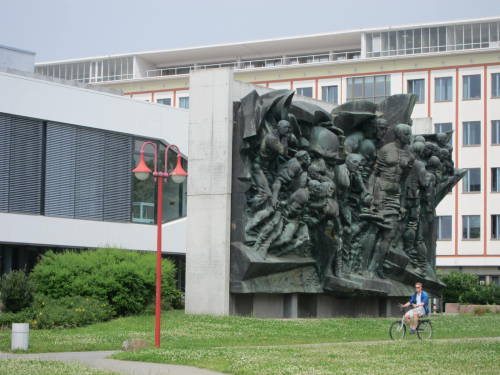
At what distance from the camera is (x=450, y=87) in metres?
66.1

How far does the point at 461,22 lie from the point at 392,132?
36.9 m

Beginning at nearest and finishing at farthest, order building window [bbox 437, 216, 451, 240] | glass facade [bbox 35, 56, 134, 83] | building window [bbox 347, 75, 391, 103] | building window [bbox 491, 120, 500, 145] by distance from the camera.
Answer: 1. building window [bbox 491, 120, 500, 145]
2. building window [bbox 437, 216, 451, 240]
3. building window [bbox 347, 75, 391, 103]
4. glass facade [bbox 35, 56, 134, 83]

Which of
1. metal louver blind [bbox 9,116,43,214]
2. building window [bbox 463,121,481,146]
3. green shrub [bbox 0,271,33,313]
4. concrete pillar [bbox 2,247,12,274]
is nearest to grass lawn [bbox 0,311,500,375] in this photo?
green shrub [bbox 0,271,33,313]

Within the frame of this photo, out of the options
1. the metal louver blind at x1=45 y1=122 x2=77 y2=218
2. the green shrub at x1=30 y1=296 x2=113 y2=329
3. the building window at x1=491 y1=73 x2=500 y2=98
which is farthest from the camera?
the building window at x1=491 y1=73 x2=500 y2=98

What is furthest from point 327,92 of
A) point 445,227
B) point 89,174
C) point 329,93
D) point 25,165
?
point 25,165

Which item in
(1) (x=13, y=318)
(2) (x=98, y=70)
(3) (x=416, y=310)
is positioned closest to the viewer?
(3) (x=416, y=310)

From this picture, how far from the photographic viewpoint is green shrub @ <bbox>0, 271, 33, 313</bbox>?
84.4 feet

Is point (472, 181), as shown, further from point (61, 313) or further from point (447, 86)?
point (61, 313)

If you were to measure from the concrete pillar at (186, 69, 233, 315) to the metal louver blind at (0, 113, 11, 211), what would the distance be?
12167mm

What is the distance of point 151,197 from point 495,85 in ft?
99.1

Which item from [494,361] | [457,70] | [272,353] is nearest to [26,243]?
[272,353]

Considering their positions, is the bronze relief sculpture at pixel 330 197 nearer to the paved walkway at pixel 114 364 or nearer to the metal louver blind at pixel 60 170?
the paved walkway at pixel 114 364

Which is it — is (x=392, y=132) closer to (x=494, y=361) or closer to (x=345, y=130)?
(x=345, y=130)

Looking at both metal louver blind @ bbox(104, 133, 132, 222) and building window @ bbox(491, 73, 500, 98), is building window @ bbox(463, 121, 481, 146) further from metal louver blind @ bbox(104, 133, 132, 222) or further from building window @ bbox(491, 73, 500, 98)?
metal louver blind @ bbox(104, 133, 132, 222)
